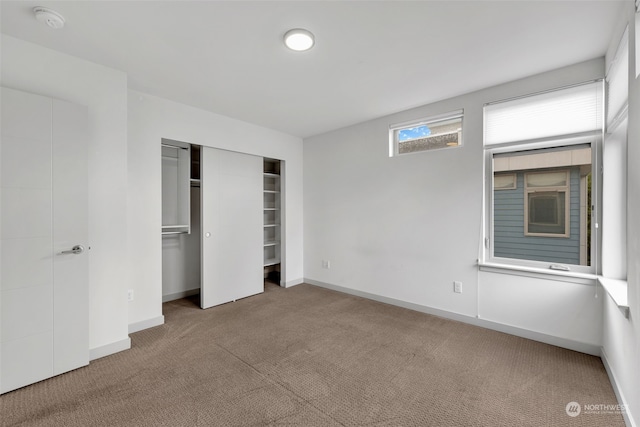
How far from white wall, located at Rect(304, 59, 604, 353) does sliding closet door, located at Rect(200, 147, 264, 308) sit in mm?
1065

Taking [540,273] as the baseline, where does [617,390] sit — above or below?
below

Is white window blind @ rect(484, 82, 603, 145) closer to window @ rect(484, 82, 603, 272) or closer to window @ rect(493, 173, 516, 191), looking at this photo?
window @ rect(484, 82, 603, 272)

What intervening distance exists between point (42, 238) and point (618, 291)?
4512 mm

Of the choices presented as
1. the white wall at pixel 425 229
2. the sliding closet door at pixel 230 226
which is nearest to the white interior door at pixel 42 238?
the sliding closet door at pixel 230 226

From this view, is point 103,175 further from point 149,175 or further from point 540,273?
point 540,273

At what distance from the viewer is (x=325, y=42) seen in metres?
2.18

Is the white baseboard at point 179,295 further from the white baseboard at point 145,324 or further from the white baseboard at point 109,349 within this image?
the white baseboard at point 109,349

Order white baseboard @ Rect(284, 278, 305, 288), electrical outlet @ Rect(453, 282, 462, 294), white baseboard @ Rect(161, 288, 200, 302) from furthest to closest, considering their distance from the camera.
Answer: white baseboard @ Rect(284, 278, 305, 288) < white baseboard @ Rect(161, 288, 200, 302) < electrical outlet @ Rect(453, 282, 462, 294)

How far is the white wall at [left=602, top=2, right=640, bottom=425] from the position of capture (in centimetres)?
152

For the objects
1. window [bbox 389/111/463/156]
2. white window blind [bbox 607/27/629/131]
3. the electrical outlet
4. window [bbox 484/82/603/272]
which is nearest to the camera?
white window blind [bbox 607/27/629/131]

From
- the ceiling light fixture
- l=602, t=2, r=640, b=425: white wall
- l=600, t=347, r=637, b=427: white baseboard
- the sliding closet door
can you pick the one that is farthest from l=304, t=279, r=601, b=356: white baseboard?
the ceiling light fixture

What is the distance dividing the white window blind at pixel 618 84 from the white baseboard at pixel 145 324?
4.81 m

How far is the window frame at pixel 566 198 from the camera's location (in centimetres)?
244

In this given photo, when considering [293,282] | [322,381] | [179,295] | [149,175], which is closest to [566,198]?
[322,381]
